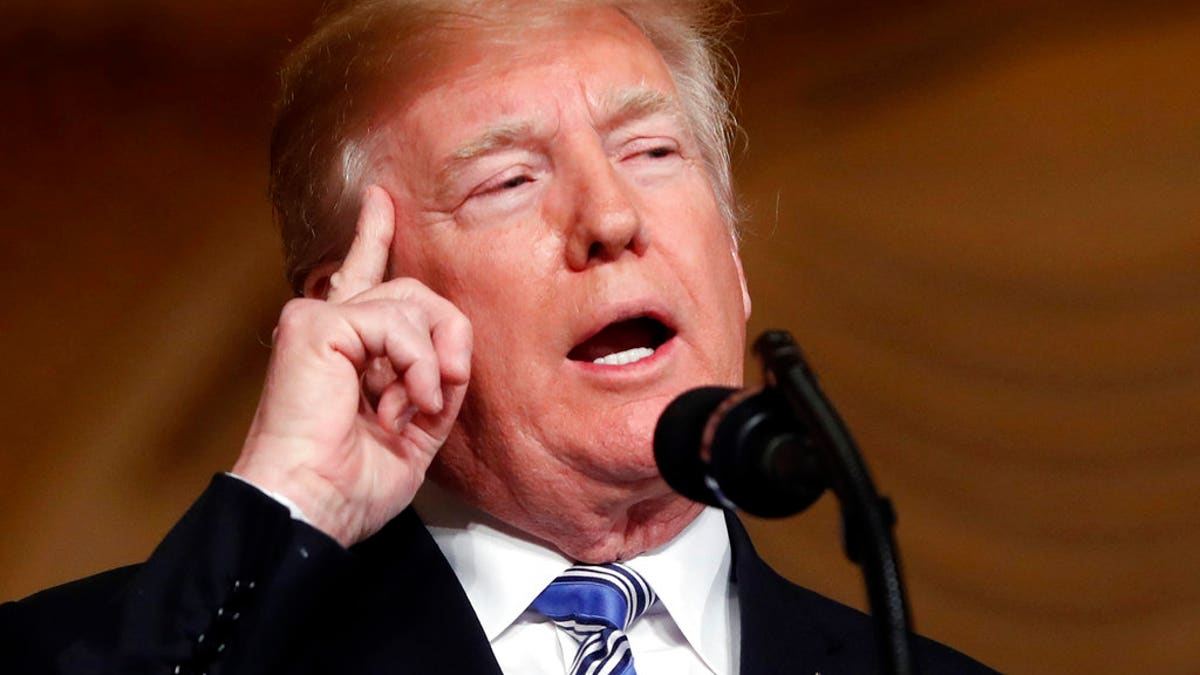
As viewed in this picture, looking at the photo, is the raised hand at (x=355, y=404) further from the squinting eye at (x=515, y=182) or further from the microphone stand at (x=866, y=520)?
the microphone stand at (x=866, y=520)

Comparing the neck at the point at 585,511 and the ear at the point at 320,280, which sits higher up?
the ear at the point at 320,280

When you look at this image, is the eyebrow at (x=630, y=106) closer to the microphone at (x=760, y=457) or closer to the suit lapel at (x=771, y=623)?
the suit lapel at (x=771, y=623)

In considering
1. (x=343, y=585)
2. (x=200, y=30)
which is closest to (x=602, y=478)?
(x=343, y=585)

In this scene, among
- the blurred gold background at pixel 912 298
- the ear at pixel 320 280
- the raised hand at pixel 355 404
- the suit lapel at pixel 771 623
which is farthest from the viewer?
the blurred gold background at pixel 912 298

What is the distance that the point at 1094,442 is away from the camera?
2689 mm

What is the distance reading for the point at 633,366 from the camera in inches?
65.2

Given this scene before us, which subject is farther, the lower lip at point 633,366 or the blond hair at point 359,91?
the blond hair at point 359,91

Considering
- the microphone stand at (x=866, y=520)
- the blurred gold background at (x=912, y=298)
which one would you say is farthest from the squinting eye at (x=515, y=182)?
the blurred gold background at (x=912, y=298)

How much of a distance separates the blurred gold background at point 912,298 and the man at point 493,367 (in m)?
0.88

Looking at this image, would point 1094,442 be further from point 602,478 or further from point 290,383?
point 290,383

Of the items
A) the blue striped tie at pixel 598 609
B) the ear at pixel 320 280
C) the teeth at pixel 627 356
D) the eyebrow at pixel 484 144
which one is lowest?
the blue striped tie at pixel 598 609

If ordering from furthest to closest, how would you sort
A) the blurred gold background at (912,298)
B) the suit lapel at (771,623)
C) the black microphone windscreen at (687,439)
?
the blurred gold background at (912,298) → the suit lapel at (771,623) → the black microphone windscreen at (687,439)

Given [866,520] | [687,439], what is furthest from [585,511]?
[866,520]

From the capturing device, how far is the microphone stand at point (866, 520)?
104 centimetres
